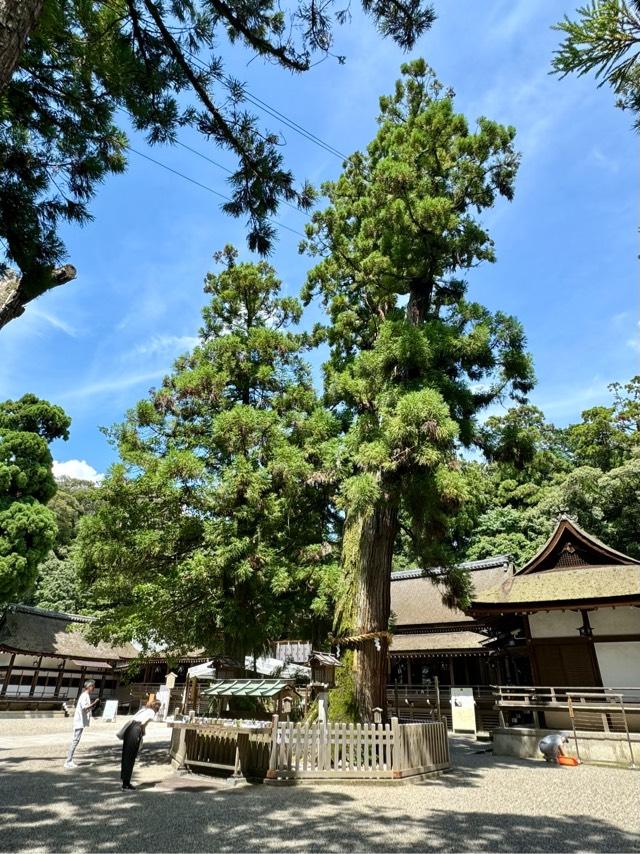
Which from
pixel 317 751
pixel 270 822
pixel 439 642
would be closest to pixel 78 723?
pixel 317 751

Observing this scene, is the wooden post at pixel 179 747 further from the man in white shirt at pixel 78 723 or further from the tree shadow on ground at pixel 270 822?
the man in white shirt at pixel 78 723

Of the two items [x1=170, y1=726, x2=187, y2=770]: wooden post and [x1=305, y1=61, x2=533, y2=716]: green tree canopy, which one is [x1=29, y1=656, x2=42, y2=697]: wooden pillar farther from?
[x1=305, y1=61, x2=533, y2=716]: green tree canopy

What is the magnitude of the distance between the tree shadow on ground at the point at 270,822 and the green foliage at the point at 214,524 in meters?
3.97

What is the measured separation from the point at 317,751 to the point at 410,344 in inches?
284

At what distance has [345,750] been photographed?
7.73 metres

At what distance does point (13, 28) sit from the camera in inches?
110

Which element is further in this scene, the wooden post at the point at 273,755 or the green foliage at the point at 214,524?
the green foliage at the point at 214,524

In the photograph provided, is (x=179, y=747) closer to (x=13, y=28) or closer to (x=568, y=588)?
(x=13, y=28)

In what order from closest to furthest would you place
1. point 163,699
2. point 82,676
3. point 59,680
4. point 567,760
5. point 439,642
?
point 567,760, point 439,642, point 163,699, point 59,680, point 82,676

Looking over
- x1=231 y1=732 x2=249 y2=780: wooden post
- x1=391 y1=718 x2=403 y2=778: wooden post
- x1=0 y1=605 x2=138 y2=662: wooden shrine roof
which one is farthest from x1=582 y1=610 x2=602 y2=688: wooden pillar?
x1=0 y1=605 x2=138 y2=662: wooden shrine roof

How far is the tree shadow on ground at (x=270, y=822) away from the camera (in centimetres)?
455

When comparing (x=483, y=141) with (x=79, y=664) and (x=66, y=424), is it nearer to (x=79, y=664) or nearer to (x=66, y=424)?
(x=66, y=424)

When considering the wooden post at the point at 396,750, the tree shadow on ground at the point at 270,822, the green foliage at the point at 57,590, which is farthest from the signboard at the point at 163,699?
the wooden post at the point at 396,750

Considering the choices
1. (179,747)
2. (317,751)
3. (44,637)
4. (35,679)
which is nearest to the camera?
(317,751)
